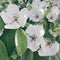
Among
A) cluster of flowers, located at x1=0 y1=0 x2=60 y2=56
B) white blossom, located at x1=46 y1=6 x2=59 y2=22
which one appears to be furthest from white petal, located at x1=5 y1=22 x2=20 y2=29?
white blossom, located at x1=46 y1=6 x2=59 y2=22

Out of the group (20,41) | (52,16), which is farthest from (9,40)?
(52,16)

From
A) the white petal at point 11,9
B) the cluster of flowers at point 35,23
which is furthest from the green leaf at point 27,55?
the white petal at point 11,9

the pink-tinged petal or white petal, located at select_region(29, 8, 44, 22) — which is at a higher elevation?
white petal, located at select_region(29, 8, 44, 22)

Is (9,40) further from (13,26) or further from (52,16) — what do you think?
(52,16)

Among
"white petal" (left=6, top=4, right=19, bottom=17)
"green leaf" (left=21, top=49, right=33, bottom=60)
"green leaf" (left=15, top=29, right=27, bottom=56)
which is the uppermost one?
"white petal" (left=6, top=4, right=19, bottom=17)

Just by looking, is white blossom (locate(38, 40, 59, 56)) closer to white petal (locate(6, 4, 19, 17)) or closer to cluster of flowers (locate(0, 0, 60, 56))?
cluster of flowers (locate(0, 0, 60, 56))

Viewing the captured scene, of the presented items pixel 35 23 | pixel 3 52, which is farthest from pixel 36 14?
pixel 3 52
